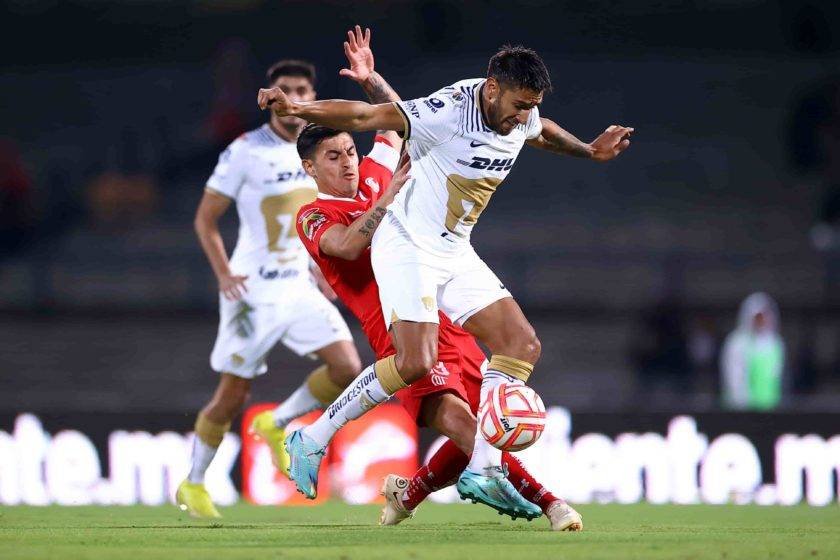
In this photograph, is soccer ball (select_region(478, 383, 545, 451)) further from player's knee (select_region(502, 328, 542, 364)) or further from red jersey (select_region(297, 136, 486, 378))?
red jersey (select_region(297, 136, 486, 378))

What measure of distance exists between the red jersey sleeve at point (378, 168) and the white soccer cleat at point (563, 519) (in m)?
2.06

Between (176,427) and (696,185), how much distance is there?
36.6ft

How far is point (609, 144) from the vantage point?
7.67 meters

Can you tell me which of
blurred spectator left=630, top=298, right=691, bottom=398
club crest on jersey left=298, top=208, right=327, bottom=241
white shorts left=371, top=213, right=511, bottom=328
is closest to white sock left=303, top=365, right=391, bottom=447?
white shorts left=371, top=213, right=511, bottom=328

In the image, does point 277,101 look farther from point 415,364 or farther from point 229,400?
point 229,400

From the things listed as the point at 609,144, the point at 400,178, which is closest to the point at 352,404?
the point at 400,178

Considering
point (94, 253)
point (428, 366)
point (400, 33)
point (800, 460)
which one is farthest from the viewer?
point (400, 33)

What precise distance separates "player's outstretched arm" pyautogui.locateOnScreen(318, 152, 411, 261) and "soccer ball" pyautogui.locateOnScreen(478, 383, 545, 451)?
1.03 m

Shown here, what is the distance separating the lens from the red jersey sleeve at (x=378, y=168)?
794 cm

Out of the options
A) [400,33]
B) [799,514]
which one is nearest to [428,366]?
[799,514]

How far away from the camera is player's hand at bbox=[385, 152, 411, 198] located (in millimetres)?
6973

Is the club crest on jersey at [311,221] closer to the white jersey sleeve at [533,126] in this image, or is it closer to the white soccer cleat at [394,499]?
the white jersey sleeve at [533,126]

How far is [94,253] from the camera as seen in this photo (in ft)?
61.5

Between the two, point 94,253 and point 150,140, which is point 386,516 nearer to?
point 94,253
